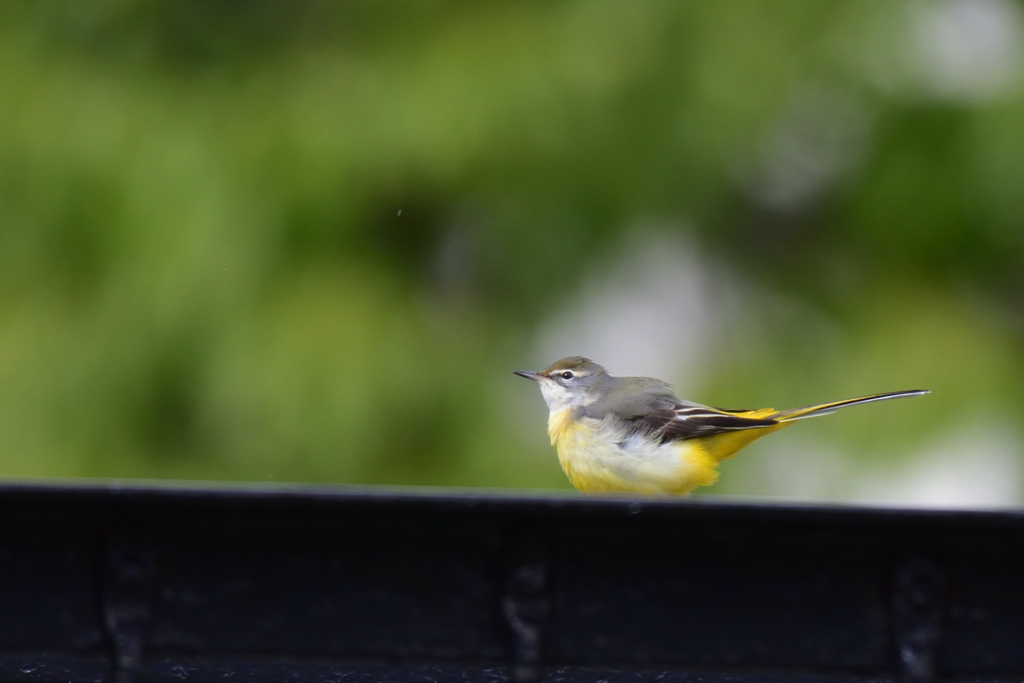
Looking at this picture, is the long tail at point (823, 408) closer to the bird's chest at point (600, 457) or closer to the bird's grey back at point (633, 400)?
the bird's chest at point (600, 457)

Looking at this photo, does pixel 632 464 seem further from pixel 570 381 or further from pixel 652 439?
pixel 570 381

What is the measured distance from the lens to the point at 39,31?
756cm

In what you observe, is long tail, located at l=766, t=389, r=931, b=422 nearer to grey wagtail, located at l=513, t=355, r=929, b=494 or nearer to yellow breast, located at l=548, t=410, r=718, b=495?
grey wagtail, located at l=513, t=355, r=929, b=494

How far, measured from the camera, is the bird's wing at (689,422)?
3955 millimetres

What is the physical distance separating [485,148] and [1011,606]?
222 inches

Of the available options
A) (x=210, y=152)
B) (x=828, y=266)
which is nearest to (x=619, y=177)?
(x=828, y=266)

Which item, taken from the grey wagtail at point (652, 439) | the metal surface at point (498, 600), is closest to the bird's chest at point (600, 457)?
the grey wagtail at point (652, 439)

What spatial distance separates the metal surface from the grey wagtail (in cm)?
188

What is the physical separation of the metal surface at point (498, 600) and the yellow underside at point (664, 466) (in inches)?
81.8

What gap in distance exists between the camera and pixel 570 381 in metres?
5.11

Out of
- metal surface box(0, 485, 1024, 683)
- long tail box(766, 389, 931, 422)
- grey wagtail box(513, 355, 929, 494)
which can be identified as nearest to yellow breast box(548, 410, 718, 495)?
grey wagtail box(513, 355, 929, 494)

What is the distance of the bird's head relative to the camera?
194 inches

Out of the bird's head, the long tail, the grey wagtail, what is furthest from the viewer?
the bird's head

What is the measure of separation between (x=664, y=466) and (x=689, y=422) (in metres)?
0.19
